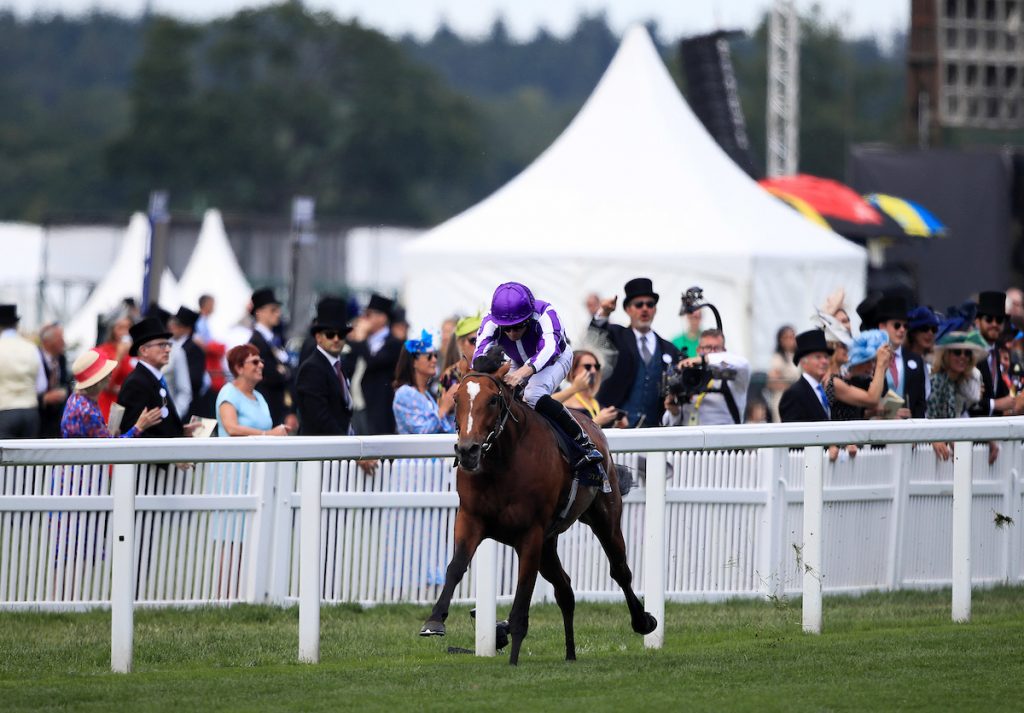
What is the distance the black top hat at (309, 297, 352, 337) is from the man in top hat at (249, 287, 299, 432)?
1969 mm

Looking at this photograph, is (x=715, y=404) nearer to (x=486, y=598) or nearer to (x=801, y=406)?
(x=801, y=406)

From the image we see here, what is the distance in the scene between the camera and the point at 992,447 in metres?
10.9

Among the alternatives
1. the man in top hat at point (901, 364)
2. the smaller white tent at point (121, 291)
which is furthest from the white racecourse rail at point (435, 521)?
the smaller white tent at point (121, 291)

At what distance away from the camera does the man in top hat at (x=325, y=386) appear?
432 inches

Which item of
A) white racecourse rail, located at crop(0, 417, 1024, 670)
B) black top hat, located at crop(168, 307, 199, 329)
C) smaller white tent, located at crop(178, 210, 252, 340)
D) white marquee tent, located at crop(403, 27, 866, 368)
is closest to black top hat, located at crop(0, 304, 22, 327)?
black top hat, located at crop(168, 307, 199, 329)

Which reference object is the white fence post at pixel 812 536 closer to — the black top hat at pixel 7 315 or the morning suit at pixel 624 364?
the morning suit at pixel 624 364

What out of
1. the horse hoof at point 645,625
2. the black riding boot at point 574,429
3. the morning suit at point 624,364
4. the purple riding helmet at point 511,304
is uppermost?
the purple riding helmet at point 511,304

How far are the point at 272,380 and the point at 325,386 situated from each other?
2828mm

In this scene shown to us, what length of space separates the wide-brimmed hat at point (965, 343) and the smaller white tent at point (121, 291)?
54.9ft

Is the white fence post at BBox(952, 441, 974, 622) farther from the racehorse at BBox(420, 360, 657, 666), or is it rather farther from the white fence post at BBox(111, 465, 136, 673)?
the white fence post at BBox(111, 465, 136, 673)

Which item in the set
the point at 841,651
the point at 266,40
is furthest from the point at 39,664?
the point at 266,40

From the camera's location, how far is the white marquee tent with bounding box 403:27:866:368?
19344 millimetres

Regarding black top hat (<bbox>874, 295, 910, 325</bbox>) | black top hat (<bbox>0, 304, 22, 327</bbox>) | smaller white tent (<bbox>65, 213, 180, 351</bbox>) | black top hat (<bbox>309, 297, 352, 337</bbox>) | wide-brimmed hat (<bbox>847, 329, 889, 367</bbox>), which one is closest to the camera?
black top hat (<bbox>309, 297, 352, 337</bbox>)

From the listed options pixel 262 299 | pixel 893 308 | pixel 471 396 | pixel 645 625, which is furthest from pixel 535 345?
pixel 262 299
